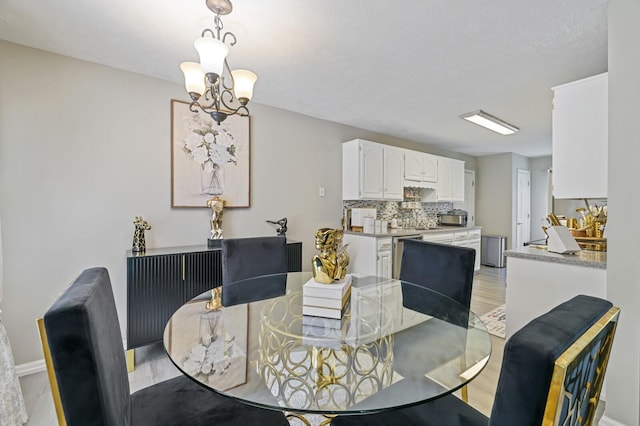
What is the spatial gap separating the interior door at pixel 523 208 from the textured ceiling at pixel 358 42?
3.53 metres

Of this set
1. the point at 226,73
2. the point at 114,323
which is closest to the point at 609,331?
the point at 114,323

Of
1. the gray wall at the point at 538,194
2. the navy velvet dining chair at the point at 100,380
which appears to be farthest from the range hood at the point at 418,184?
the navy velvet dining chair at the point at 100,380

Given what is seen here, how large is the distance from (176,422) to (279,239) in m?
1.47

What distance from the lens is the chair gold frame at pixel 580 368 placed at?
0.49m

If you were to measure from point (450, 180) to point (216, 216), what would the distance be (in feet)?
14.1

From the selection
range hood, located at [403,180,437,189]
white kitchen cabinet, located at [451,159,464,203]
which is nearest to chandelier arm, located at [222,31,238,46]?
range hood, located at [403,180,437,189]

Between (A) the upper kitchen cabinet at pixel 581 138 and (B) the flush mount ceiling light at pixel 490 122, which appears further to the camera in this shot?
(B) the flush mount ceiling light at pixel 490 122

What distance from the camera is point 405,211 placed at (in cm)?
509

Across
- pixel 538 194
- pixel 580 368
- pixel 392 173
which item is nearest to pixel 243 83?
pixel 580 368

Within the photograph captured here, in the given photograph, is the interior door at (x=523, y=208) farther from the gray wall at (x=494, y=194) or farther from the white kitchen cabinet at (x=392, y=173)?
the white kitchen cabinet at (x=392, y=173)

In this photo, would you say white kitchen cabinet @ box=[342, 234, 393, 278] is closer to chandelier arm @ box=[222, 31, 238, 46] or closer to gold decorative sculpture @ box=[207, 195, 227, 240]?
gold decorative sculpture @ box=[207, 195, 227, 240]

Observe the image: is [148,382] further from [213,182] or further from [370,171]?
[370,171]

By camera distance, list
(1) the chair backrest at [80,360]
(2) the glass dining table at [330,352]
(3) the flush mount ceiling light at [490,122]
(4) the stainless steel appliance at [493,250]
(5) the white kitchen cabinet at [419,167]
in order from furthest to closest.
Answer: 1. (4) the stainless steel appliance at [493,250]
2. (5) the white kitchen cabinet at [419,167]
3. (3) the flush mount ceiling light at [490,122]
4. (2) the glass dining table at [330,352]
5. (1) the chair backrest at [80,360]

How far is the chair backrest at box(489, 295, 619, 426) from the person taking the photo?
489mm
